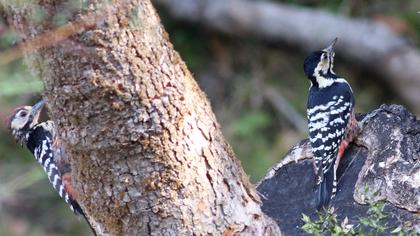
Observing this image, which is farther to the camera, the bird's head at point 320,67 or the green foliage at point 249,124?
the green foliage at point 249,124

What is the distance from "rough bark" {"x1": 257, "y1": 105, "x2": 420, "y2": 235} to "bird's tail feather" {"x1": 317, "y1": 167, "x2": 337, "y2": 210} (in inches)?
1.4

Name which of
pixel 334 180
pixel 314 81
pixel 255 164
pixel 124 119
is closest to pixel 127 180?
pixel 124 119

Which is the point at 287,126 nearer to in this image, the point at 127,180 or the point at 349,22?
the point at 349,22

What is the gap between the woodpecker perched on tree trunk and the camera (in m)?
6.05

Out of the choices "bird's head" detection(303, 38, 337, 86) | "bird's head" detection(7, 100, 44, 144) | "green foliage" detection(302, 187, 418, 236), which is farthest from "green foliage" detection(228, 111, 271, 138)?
"green foliage" detection(302, 187, 418, 236)

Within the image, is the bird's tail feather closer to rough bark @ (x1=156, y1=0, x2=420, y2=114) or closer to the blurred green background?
the blurred green background

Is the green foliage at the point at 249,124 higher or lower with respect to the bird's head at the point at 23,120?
higher

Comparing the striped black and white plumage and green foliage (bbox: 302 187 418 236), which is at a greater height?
green foliage (bbox: 302 187 418 236)

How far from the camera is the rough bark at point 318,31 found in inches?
361

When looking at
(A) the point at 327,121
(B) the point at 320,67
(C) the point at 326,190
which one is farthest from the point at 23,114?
(C) the point at 326,190

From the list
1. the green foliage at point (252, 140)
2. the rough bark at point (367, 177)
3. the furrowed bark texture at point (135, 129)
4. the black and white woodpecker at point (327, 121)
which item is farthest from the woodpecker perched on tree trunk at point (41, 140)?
the green foliage at point (252, 140)

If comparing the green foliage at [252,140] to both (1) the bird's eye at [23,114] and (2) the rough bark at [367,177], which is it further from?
(2) the rough bark at [367,177]

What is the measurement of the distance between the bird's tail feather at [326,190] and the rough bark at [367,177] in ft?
0.12

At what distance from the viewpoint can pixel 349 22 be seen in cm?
932
